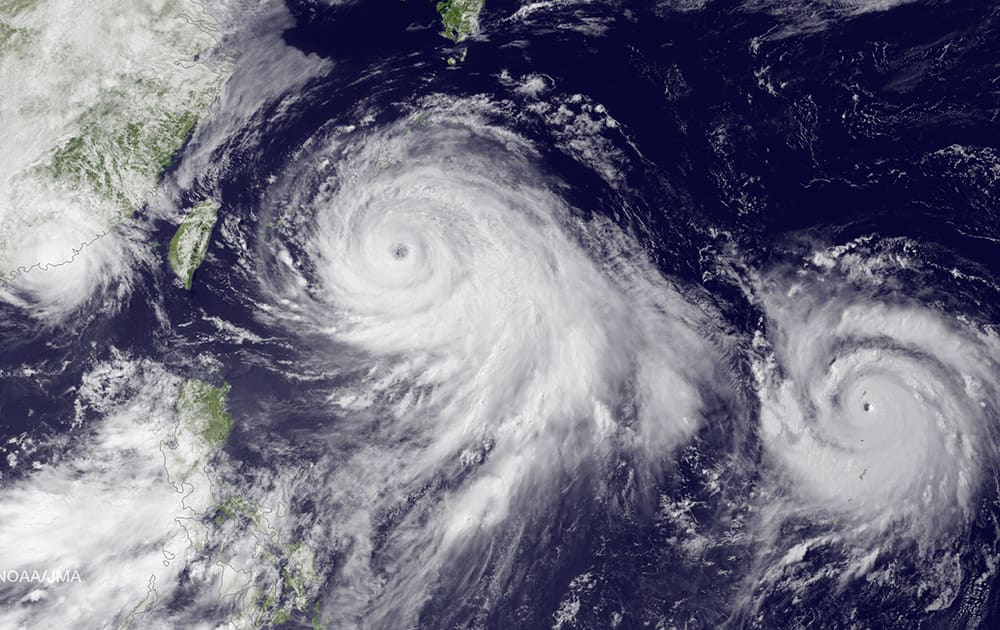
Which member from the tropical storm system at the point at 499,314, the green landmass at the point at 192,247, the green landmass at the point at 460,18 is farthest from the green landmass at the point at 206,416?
the green landmass at the point at 460,18

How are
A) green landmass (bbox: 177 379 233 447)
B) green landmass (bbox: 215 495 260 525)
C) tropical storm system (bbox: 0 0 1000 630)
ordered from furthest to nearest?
green landmass (bbox: 177 379 233 447)
green landmass (bbox: 215 495 260 525)
tropical storm system (bbox: 0 0 1000 630)

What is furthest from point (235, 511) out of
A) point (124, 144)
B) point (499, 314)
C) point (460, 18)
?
point (460, 18)

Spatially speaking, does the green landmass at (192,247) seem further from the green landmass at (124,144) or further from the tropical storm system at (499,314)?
the green landmass at (124,144)

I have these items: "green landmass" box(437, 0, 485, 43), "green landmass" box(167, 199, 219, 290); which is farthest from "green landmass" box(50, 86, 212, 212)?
"green landmass" box(437, 0, 485, 43)

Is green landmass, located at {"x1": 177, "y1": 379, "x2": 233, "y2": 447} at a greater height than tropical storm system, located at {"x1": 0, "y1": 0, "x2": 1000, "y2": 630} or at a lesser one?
lesser

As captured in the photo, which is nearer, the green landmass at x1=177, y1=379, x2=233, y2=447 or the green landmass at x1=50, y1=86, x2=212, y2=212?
the green landmass at x1=177, y1=379, x2=233, y2=447

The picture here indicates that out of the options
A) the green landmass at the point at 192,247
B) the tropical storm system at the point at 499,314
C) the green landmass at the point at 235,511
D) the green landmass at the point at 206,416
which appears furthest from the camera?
the green landmass at the point at 192,247

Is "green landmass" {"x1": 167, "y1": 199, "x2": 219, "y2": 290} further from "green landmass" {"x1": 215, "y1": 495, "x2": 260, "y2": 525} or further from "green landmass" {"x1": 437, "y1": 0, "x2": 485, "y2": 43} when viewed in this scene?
"green landmass" {"x1": 437, "y1": 0, "x2": 485, "y2": 43}
